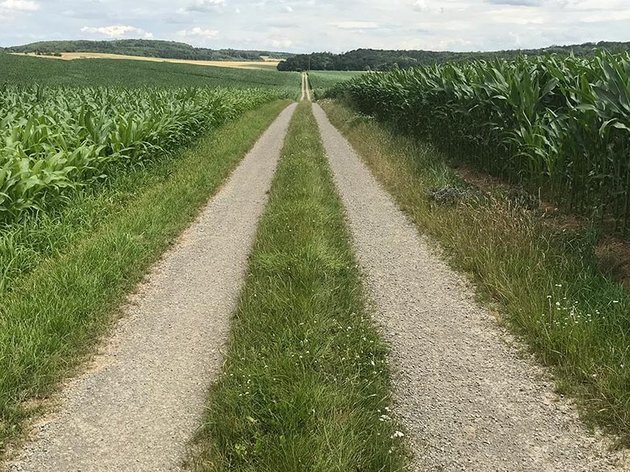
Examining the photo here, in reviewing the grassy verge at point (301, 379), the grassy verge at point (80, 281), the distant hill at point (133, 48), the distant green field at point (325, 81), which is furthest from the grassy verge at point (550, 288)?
the distant hill at point (133, 48)

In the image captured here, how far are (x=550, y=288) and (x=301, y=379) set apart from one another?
2475mm

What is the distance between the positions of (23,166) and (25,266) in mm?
1724

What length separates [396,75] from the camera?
19.0m

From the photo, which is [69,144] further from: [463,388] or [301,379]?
[463,388]

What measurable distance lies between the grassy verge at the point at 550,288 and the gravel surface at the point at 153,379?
2.36 metres

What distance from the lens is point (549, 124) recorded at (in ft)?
26.6

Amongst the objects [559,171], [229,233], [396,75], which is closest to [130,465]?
[229,233]

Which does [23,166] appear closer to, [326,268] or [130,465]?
[326,268]

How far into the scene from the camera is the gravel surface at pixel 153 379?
2873 mm

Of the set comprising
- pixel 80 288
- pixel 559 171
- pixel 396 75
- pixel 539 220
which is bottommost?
pixel 80 288

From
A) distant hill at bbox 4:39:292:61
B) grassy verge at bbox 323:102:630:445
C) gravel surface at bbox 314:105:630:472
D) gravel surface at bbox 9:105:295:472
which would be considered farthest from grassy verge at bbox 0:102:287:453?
distant hill at bbox 4:39:292:61

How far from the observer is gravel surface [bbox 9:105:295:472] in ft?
9.43

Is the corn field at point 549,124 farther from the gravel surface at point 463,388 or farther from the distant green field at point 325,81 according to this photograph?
the distant green field at point 325,81

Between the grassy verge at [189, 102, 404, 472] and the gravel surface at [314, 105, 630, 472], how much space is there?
0.64 feet
